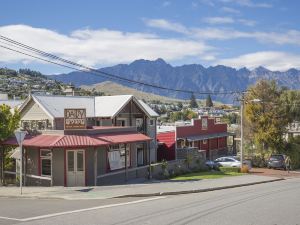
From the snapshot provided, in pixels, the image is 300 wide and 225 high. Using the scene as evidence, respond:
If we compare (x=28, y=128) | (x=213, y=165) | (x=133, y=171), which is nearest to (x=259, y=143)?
(x=213, y=165)

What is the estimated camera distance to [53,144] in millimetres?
26297

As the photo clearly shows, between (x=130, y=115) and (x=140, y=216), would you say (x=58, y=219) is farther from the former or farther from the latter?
(x=130, y=115)

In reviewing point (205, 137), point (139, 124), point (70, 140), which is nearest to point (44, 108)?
point (70, 140)

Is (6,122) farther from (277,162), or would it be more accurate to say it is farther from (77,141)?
(277,162)

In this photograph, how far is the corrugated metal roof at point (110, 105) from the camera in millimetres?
37406

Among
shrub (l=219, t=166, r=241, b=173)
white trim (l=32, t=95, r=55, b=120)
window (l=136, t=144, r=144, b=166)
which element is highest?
white trim (l=32, t=95, r=55, b=120)

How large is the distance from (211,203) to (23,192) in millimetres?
9890

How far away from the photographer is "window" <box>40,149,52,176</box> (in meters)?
28.1

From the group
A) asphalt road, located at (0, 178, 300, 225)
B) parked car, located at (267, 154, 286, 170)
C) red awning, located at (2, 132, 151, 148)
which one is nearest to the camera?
asphalt road, located at (0, 178, 300, 225)

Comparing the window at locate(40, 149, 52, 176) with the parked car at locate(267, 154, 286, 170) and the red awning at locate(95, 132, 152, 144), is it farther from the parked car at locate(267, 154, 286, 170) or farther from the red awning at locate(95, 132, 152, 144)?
the parked car at locate(267, 154, 286, 170)

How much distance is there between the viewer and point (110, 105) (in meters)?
38.6

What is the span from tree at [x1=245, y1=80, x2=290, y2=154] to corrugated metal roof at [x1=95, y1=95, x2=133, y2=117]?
1714 cm

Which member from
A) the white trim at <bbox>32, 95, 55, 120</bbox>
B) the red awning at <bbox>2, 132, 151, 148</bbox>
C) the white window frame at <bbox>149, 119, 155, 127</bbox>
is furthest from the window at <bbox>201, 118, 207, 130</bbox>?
the white trim at <bbox>32, 95, 55, 120</bbox>

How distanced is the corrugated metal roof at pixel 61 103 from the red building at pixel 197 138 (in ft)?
33.7
